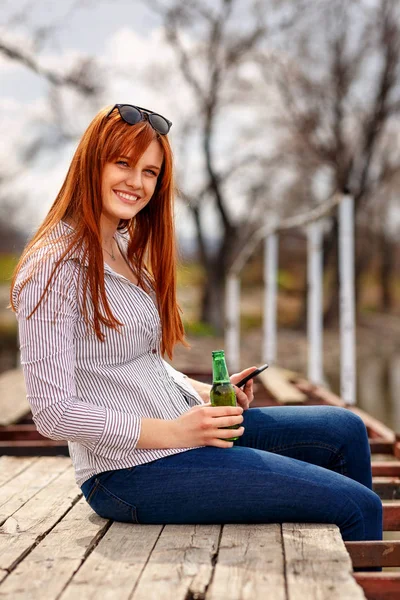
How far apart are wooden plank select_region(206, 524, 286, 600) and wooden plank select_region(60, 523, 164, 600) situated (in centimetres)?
22

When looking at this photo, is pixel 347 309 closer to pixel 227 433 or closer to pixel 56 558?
pixel 227 433

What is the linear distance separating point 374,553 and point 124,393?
91 cm

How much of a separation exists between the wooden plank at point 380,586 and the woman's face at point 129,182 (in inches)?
52.8

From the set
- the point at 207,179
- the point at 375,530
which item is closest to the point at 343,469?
the point at 375,530

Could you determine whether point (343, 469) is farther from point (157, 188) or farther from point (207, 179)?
point (207, 179)

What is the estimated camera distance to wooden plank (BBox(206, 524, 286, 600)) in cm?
201

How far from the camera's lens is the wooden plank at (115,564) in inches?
80.5

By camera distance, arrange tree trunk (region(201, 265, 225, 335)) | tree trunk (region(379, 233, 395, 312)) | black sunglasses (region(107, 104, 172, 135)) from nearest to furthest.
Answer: black sunglasses (region(107, 104, 172, 135)) → tree trunk (region(201, 265, 225, 335)) → tree trunk (region(379, 233, 395, 312))

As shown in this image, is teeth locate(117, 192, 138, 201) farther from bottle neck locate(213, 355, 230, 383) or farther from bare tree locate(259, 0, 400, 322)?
bare tree locate(259, 0, 400, 322)

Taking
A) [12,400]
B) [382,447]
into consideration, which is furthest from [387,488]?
[12,400]

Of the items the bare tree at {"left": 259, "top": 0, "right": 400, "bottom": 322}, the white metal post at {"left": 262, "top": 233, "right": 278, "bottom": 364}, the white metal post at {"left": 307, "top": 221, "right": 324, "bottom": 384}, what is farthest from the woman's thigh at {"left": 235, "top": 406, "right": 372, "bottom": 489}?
the bare tree at {"left": 259, "top": 0, "right": 400, "bottom": 322}

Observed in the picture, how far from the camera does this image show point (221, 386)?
259 cm

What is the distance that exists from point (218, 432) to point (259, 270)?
25294 mm

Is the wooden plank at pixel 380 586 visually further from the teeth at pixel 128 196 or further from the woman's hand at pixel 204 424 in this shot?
the teeth at pixel 128 196
